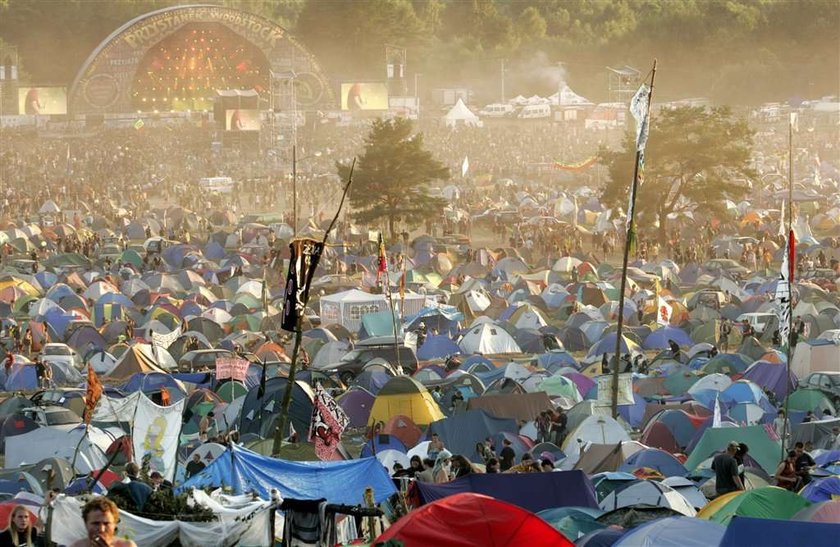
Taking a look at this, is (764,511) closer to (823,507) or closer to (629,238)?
(823,507)

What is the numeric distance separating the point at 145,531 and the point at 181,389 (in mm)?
13047

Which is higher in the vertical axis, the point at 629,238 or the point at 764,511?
the point at 629,238

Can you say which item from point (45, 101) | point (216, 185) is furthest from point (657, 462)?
point (45, 101)

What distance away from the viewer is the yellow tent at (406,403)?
2191 centimetres

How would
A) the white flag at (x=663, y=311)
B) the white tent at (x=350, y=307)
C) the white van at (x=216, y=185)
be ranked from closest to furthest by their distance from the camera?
1. the white flag at (x=663, y=311)
2. the white tent at (x=350, y=307)
3. the white van at (x=216, y=185)

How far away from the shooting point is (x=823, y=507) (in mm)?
12500

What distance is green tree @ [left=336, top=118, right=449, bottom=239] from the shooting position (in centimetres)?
5728

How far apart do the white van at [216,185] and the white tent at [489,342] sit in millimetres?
49019

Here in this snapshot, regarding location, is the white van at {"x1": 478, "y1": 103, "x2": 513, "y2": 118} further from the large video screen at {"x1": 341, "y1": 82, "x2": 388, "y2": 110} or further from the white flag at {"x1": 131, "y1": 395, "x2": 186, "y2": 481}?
the white flag at {"x1": 131, "y1": 395, "x2": 186, "y2": 481}

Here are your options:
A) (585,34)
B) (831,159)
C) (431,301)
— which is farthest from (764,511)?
(585,34)

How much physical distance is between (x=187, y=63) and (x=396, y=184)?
49946 mm

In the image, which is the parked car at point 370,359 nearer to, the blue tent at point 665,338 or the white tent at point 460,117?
the blue tent at point 665,338

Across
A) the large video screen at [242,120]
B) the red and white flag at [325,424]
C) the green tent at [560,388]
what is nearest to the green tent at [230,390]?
the green tent at [560,388]

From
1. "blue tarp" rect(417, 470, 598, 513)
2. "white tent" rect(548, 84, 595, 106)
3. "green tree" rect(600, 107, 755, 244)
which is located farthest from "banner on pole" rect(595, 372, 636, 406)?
"white tent" rect(548, 84, 595, 106)
